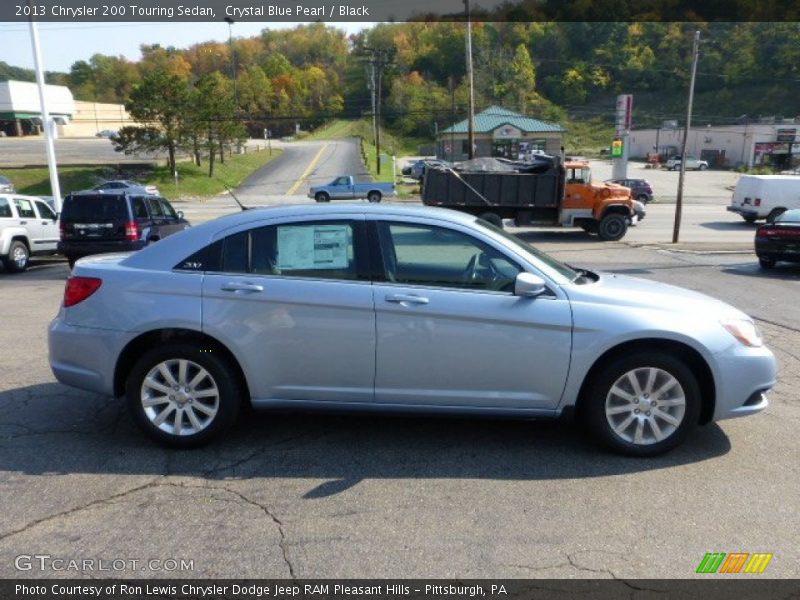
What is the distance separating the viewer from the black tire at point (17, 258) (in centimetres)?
1334

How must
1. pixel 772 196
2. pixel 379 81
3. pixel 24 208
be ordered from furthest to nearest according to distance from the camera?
1. pixel 379 81
2. pixel 772 196
3. pixel 24 208

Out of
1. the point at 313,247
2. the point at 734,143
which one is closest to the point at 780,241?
the point at 313,247

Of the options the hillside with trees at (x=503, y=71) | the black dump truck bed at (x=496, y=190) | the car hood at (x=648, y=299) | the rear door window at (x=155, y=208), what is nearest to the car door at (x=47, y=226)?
the rear door window at (x=155, y=208)

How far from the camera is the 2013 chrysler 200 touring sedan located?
403cm

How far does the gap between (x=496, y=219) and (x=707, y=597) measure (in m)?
17.3

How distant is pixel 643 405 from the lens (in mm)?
4098

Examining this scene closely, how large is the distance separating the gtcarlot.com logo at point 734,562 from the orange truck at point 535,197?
16878mm

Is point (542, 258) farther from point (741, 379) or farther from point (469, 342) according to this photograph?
point (741, 379)

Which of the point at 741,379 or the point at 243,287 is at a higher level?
the point at 243,287

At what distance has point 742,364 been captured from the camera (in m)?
4.09

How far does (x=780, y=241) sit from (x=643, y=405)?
11753 millimetres

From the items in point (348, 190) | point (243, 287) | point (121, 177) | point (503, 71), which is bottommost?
point (348, 190)

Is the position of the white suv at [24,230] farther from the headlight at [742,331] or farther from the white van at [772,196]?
the white van at [772,196]

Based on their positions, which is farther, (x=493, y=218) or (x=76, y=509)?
(x=493, y=218)
